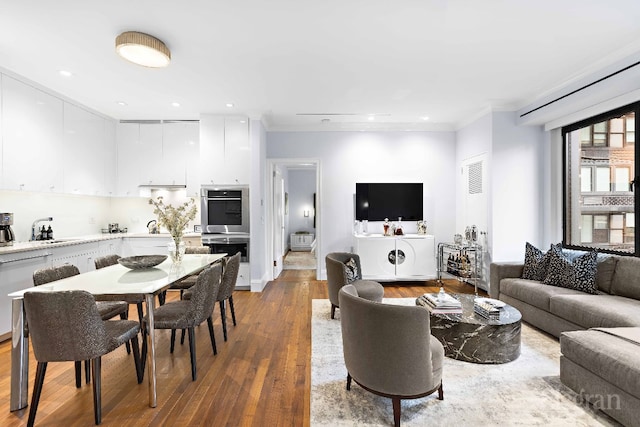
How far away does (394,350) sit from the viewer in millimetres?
1893

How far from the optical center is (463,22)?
2.68m

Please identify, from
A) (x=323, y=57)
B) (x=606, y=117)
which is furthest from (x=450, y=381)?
(x=606, y=117)

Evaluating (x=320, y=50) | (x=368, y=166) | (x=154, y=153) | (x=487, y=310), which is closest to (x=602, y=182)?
(x=487, y=310)

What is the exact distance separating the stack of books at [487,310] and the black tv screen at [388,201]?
3010 mm

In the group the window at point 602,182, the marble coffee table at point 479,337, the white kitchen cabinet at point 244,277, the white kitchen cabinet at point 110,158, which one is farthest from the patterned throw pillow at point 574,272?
the white kitchen cabinet at point 110,158

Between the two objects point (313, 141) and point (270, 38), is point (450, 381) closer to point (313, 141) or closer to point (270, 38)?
point (270, 38)

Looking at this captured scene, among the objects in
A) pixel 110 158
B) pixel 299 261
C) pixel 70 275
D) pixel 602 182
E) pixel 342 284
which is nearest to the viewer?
pixel 70 275

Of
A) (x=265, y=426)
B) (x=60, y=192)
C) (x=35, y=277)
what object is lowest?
(x=265, y=426)

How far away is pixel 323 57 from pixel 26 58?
2922 mm

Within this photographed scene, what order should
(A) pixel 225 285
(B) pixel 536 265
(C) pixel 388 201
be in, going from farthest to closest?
(C) pixel 388 201
(B) pixel 536 265
(A) pixel 225 285

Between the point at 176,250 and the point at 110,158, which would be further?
the point at 110,158

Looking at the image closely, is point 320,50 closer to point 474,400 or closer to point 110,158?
point 474,400

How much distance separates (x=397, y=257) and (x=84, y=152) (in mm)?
5001

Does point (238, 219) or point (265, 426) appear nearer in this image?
point (265, 426)
